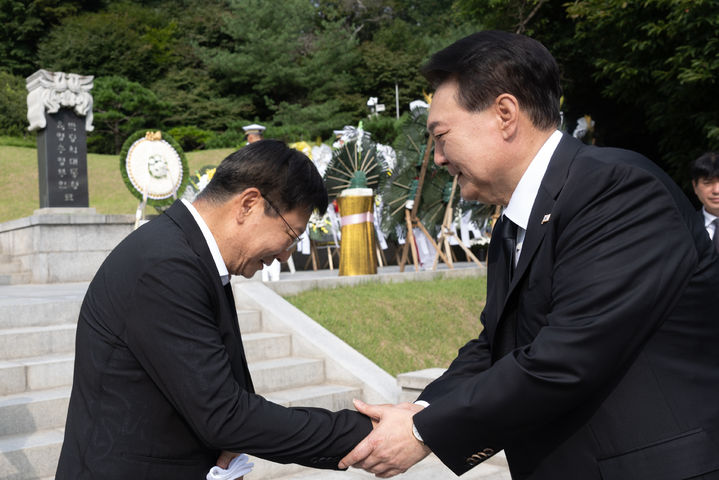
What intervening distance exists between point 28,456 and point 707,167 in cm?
470

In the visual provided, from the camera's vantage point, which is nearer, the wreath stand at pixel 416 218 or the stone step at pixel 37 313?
the stone step at pixel 37 313

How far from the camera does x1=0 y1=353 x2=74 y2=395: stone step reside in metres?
4.94

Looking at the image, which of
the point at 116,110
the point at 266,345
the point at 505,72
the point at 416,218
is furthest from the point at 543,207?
the point at 116,110

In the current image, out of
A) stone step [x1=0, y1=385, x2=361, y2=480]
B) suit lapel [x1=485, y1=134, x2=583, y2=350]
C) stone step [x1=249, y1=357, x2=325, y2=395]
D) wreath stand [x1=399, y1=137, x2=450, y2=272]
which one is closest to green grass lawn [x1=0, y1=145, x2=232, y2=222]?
wreath stand [x1=399, y1=137, x2=450, y2=272]

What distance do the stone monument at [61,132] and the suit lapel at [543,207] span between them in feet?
38.4

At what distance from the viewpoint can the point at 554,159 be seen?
1.91 meters

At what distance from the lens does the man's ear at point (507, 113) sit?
6.36 feet

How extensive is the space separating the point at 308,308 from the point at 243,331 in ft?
3.11

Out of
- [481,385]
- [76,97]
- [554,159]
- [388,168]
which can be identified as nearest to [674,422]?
[481,385]

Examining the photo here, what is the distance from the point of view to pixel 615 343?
64.0 inches

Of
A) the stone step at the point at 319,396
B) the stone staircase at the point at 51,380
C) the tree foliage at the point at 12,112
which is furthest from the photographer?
the tree foliage at the point at 12,112

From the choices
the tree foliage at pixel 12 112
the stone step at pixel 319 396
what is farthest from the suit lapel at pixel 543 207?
the tree foliage at pixel 12 112

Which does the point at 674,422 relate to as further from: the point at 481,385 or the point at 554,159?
the point at 554,159

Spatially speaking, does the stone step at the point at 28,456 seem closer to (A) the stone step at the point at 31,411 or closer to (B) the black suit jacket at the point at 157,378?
(A) the stone step at the point at 31,411
